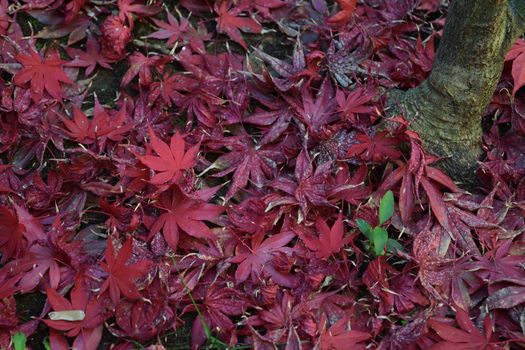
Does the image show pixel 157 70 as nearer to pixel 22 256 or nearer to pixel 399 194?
pixel 22 256

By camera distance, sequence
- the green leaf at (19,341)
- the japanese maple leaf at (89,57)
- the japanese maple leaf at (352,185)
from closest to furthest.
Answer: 1. the green leaf at (19,341)
2. the japanese maple leaf at (352,185)
3. the japanese maple leaf at (89,57)

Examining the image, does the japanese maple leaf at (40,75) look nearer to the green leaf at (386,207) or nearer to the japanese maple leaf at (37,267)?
the japanese maple leaf at (37,267)

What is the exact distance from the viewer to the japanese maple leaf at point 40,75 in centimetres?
159

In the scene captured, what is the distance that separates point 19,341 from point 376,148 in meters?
0.88

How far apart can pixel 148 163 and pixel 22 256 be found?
35 cm

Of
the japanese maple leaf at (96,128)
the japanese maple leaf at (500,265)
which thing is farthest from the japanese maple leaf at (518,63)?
the japanese maple leaf at (96,128)

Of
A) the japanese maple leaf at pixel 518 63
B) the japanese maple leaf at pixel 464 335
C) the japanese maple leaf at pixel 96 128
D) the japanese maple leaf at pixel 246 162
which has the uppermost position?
the japanese maple leaf at pixel 518 63

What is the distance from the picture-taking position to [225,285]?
4.45 ft

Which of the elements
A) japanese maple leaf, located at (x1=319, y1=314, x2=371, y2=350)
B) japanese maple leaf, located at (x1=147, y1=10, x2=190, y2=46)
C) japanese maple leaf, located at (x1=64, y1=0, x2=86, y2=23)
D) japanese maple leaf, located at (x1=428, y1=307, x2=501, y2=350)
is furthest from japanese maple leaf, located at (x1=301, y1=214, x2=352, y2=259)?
japanese maple leaf, located at (x1=64, y1=0, x2=86, y2=23)

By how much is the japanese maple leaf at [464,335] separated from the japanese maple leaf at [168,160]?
626 millimetres

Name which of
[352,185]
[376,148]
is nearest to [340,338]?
[352,185]

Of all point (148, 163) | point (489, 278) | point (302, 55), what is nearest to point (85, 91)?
point (148, 163)

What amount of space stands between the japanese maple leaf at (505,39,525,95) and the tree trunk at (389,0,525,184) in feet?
0.35

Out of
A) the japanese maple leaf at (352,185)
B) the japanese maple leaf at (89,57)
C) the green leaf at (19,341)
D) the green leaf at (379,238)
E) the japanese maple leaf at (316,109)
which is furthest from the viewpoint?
the japanese maple leaf at (89,57)
